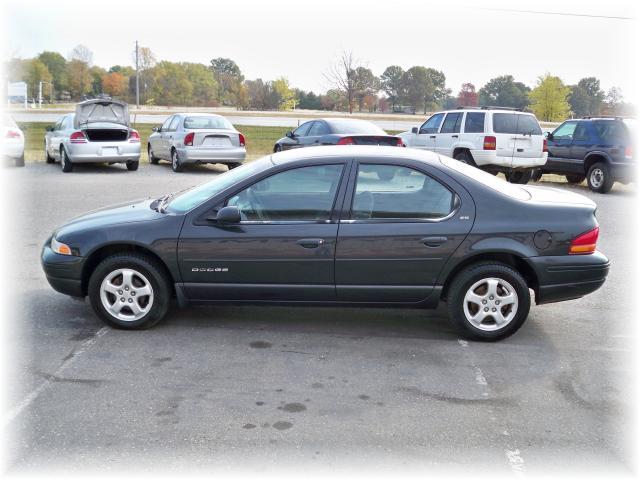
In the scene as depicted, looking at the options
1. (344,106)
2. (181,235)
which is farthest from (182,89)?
(181,235)

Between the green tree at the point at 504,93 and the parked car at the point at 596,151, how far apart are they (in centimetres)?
6385

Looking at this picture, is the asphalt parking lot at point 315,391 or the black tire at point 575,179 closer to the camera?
Answer: the asphalt parking lot at point 315,391

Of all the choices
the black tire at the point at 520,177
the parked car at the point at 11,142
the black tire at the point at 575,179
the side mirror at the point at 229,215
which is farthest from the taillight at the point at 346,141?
the side mirror at the point at 229,215

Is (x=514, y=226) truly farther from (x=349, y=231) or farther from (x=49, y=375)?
(x=49, y=375)

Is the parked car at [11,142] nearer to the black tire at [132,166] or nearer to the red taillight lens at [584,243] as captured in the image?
the black tire at [132,166]

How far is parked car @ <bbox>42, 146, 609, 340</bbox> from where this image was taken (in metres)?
5.39

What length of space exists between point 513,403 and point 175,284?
2.74 metres

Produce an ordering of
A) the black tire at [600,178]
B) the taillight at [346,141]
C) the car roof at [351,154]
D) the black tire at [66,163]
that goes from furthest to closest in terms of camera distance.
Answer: the black tire at [66,163] < the black tire at [600,178] < the taillight at [346,141] < the car roof at [351,154]

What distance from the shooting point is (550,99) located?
60.8m

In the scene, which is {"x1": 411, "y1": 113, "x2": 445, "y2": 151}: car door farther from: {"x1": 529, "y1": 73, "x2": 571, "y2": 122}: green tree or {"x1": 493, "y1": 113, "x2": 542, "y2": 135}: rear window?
{"x1": 529, "y1": 73, "x2": 571, "y2": 122}: green tree

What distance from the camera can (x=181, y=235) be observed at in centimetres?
548

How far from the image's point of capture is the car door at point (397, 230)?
5.38m

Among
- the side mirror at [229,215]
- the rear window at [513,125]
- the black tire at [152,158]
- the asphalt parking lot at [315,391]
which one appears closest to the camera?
the asphalt parking lot at [315,391]

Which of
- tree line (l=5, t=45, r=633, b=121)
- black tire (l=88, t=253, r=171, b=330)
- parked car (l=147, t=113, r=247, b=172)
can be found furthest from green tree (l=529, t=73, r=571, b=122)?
black tire (l=88, t=253, r=171, b=330)
